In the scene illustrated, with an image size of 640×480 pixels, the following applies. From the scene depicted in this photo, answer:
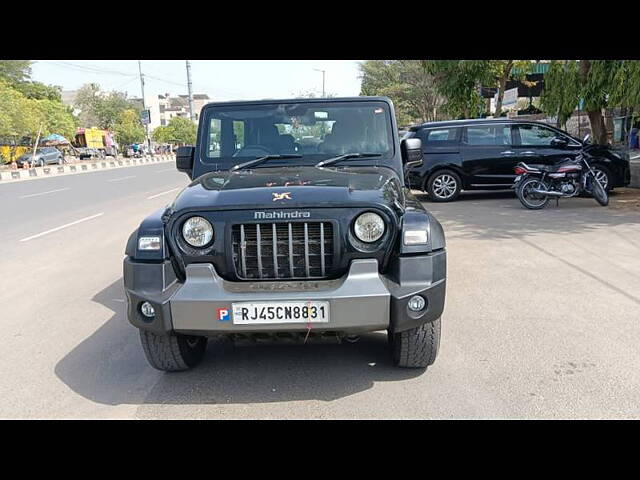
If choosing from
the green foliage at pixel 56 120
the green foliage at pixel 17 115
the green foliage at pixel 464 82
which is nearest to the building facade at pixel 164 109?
the green foliage at pixel 56 120

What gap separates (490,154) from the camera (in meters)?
11.9

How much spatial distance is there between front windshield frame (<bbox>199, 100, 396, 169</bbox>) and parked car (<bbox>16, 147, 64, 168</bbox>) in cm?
3753

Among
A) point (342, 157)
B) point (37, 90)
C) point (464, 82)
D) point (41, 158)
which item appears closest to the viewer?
point (342, 157)

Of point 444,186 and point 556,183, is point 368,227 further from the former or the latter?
point 444,186

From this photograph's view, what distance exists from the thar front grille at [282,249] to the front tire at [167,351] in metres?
0.68

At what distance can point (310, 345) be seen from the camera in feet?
13.9

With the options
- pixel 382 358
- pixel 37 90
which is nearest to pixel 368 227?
pixel 382 358

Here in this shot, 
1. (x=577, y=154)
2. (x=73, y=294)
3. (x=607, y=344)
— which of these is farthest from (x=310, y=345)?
(x=577, y=154)

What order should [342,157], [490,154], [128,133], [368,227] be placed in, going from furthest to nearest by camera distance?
[128,133] → [490,154] → [342,157] → [368,227]

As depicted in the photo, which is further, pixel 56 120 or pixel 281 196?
pixel 56 120

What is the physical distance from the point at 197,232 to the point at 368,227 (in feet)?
3.41

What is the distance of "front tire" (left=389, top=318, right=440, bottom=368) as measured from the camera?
3.49 meters

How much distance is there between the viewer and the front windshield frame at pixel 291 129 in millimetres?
4496

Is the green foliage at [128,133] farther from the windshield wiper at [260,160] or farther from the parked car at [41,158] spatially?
the windshield wiper at [260,160]
